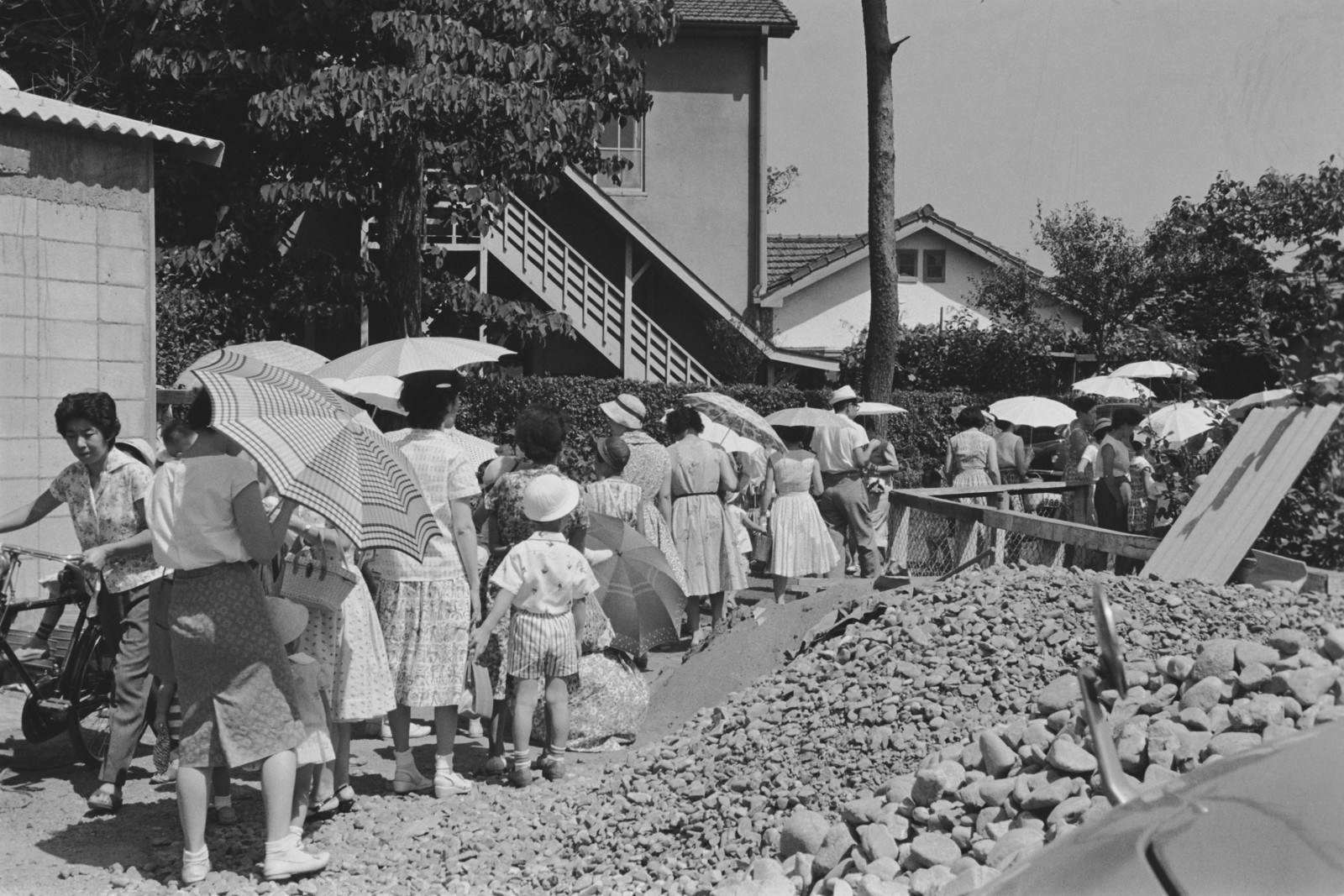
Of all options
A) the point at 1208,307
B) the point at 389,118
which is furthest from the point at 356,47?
the point at 1208,307

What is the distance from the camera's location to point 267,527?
16.2ft

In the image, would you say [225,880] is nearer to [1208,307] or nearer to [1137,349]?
[1208,307]

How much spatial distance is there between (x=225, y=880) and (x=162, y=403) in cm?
703

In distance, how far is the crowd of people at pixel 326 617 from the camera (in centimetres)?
493

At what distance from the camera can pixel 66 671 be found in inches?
253

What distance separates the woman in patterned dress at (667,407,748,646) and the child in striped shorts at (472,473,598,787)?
11.6 ft

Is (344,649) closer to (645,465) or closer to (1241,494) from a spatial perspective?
(645,465)

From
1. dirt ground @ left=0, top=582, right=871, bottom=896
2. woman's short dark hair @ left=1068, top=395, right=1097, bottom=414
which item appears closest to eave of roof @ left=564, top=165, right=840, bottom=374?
woman's short dark hair @ left=1068, top=395, right=1097, bottom=414

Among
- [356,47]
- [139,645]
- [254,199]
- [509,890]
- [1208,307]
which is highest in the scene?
[356,47]

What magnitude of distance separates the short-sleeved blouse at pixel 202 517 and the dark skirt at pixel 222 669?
66 mm

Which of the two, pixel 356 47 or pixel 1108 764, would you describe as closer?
pixel 1108 764

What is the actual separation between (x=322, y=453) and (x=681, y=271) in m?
20.1

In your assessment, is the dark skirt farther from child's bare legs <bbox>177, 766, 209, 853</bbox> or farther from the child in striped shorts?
the child in striped shorts

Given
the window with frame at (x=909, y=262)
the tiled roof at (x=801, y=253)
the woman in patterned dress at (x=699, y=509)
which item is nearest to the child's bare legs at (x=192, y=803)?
the woman in patterned dress at (x=699, y=509)
